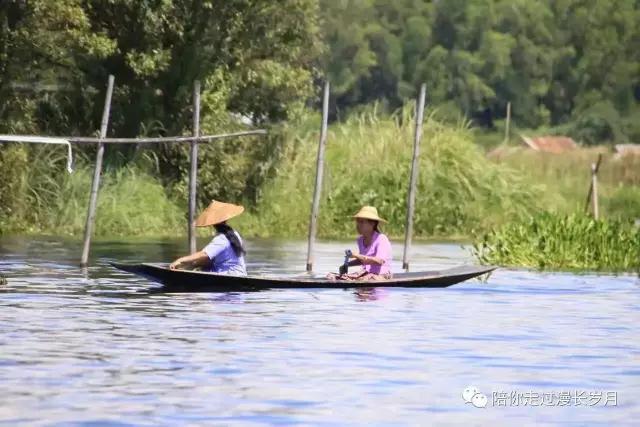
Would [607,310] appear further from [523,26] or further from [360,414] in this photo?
[523,26]

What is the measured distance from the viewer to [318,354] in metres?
16.7

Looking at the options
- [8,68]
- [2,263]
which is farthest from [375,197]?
[2,263]

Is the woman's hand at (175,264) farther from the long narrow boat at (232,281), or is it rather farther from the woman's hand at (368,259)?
the woman's hand at (368,259)

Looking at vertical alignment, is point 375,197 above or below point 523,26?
below

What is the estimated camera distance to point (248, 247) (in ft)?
124

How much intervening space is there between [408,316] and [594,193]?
14256 millimetres

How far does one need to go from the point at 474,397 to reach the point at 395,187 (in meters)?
29.4

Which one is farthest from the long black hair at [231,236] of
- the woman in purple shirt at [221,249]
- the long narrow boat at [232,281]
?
the long narrow boat at [232,281]

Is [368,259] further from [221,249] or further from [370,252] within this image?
[221,249]

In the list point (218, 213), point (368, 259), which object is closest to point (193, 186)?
point (218, 213)

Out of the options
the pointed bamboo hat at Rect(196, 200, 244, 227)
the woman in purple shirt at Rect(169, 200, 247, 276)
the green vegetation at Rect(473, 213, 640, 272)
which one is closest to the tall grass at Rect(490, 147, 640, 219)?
the green vegetation at Rect(473, 213, 640, 272)

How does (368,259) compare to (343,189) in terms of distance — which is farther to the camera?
(343,189)

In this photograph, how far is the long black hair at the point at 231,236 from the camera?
22391 millimetres

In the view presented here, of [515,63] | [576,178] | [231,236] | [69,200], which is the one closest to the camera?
[231,236]
